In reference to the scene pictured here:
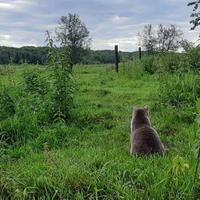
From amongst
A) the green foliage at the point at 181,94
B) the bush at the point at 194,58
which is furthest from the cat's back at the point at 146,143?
the bush at the point at 194,58

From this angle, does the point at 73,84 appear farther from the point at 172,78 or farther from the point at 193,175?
the point at 193,175

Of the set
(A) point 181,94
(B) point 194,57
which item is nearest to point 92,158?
(A) point 181,94

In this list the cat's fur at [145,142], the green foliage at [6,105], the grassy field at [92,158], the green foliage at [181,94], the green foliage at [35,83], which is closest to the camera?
the grassy field at [92,158]

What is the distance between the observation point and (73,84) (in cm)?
870

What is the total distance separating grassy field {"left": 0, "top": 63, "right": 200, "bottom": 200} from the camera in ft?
Result: 13.3

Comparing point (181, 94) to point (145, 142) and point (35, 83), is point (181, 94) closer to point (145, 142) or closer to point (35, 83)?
point (35, 83)

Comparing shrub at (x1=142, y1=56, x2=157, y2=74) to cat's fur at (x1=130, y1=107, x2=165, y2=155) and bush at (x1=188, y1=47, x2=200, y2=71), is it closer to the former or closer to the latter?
bush at (x1=188, y1=47, x2=200, y2=71)

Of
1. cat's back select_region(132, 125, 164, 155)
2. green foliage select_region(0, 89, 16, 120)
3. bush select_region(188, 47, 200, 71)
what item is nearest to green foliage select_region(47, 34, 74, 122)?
green foliage select_region(0, 89, 16, 120)

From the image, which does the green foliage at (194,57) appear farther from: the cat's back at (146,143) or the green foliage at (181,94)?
the cat's back at (146,143)

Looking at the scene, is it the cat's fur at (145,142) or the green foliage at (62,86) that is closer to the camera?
the cat's fur at (145,142)

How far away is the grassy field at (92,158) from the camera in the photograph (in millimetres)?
4051

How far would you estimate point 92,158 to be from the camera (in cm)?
529

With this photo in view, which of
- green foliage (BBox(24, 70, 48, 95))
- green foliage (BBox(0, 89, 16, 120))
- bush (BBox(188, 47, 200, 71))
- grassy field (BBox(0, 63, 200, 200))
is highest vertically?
bush (BBox(188, 47, 200, 71))

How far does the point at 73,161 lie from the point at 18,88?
15.9ft
